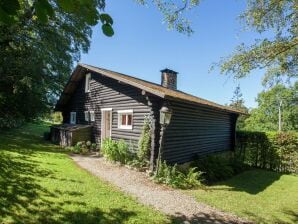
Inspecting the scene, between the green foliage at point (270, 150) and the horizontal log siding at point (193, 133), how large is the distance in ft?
3.91

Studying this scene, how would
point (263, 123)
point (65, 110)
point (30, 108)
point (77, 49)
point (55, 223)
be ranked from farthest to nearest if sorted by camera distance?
point (263, 123) < point (77, 49) < point (30, 108) < point (65, 110) < point (55, 223)

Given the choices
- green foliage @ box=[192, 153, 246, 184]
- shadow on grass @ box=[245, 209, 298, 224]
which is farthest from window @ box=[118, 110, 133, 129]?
shadow on grass @ box=[245, 209, 298, 224]

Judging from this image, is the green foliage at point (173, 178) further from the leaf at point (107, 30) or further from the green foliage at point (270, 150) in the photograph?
the leaf at point (107, 30)

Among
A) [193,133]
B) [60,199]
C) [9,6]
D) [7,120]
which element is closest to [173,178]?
[193,133]

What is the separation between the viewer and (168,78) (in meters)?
17.6

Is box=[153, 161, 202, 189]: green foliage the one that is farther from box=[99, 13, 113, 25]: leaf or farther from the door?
box=[99, 13, 113, 25]: leaf

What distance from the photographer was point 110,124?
1438 centimetres

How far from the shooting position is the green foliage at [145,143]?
36.7 ft

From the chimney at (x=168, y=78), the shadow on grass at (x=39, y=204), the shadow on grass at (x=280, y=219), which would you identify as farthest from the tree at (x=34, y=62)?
the shadow on grass at (x=280, y=219)

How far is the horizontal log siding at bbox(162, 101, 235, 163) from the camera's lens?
1173 cm

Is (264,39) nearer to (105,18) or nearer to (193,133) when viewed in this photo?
(193,133)

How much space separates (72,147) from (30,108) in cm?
959

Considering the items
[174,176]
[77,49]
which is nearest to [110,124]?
[174,176]

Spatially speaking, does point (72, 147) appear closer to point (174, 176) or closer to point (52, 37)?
point (174, 176)
